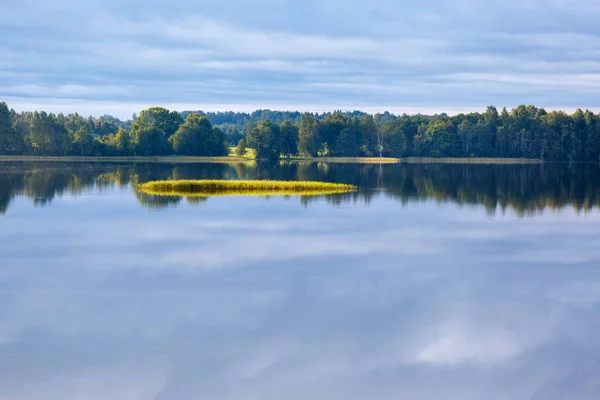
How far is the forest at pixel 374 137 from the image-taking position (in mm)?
166750

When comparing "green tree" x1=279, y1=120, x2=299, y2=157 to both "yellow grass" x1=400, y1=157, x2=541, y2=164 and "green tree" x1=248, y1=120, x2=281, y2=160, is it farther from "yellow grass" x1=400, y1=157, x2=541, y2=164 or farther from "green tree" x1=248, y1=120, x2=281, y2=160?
"yellow grass" x1=400, y1=157, x2=541, y2=164

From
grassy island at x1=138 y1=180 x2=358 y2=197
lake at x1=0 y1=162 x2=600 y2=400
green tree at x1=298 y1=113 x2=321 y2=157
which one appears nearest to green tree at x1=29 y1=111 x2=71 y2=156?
green tree at x1=298 y1=113 x2=321 y2=157

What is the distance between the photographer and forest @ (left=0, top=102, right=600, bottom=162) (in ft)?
547

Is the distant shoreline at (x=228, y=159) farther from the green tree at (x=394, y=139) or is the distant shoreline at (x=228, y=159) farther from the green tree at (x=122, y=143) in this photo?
the green tree at (x=122, y=143)

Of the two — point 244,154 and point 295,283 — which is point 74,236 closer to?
point 295,283

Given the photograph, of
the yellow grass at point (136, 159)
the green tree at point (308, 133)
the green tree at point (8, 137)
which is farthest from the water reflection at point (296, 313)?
the green tree at point (308, 133)

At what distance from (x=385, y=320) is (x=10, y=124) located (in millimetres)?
151827

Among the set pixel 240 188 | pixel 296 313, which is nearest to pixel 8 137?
pixel 240 188

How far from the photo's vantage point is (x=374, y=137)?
188 m

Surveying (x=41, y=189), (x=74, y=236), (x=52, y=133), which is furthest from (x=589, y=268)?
(x=52, y=133)

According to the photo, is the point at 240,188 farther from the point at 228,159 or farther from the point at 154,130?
the point at 154,130

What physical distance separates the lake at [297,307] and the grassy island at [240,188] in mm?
19196

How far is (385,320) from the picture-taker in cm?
2288

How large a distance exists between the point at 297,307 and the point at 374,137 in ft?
543
